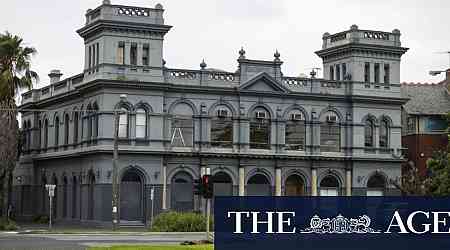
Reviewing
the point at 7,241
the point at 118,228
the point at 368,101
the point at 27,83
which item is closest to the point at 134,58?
the point at 27,83

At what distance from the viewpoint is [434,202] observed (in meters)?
23.0

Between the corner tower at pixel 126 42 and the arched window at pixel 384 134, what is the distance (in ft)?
57.6

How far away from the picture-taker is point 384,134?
69000mm

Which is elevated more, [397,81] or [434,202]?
[397,81]

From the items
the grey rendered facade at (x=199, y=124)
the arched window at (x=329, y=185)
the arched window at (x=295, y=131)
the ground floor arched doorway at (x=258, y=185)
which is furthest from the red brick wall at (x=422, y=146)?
the ground floor arched doorway at (x=258, y=185)

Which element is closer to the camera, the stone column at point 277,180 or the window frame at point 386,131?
the stone column at point 277,180

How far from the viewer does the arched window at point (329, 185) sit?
6669 cm

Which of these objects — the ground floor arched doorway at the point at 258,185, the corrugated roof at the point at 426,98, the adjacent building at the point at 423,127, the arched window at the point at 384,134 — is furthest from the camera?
the corrugated roof at the point at 426,98

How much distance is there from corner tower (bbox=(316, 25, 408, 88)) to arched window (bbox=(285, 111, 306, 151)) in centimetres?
531

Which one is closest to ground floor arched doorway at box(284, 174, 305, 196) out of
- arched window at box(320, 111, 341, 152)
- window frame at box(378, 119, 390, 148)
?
arched window at box(320, 111, 341, 152)

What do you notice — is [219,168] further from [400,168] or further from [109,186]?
[400,168]

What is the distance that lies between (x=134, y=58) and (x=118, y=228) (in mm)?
11339

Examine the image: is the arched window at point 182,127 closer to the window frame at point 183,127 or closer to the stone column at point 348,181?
the window frame at point 183,127

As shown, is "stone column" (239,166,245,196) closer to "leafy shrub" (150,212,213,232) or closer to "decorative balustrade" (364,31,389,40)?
"leafy shrub" (150,212,213,232)
